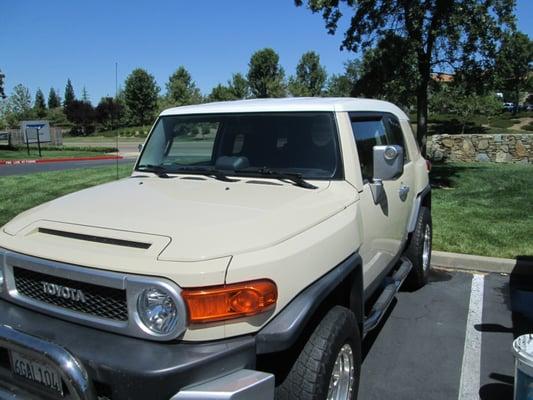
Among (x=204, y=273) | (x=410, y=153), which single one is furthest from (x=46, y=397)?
(x=410, y=153)

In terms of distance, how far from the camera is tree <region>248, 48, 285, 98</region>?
4572cm

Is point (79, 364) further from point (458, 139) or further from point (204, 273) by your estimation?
point (458, 139)

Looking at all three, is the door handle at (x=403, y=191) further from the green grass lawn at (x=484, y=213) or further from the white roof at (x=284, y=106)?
the green grass lawn at (x=484, y=213)

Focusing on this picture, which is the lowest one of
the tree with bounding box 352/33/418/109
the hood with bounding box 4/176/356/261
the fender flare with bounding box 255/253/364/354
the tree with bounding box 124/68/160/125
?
the fender flare with bounding box 255/253/364/354

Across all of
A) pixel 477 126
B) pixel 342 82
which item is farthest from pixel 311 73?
pixel 477 126

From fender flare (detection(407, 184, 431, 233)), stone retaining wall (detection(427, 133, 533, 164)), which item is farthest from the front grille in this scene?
stone retaining wall (detection(427, 133, 533, 164))

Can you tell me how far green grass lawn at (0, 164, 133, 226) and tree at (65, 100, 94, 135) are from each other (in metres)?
52.0

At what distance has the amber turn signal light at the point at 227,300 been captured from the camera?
87.1 inches

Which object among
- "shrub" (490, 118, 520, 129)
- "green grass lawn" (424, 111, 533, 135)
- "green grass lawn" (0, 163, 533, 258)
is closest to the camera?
"green grass lawn" (0, 163, 533, 258)

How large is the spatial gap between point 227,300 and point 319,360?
570mm

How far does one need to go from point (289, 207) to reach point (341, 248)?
371mm

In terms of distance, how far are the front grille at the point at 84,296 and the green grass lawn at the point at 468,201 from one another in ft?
17.1

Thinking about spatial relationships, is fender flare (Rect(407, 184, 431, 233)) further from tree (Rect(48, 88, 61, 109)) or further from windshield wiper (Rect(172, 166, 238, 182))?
tree (Rect(48, 88, 61, 109))

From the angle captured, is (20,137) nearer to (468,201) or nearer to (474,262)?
(468,201)
